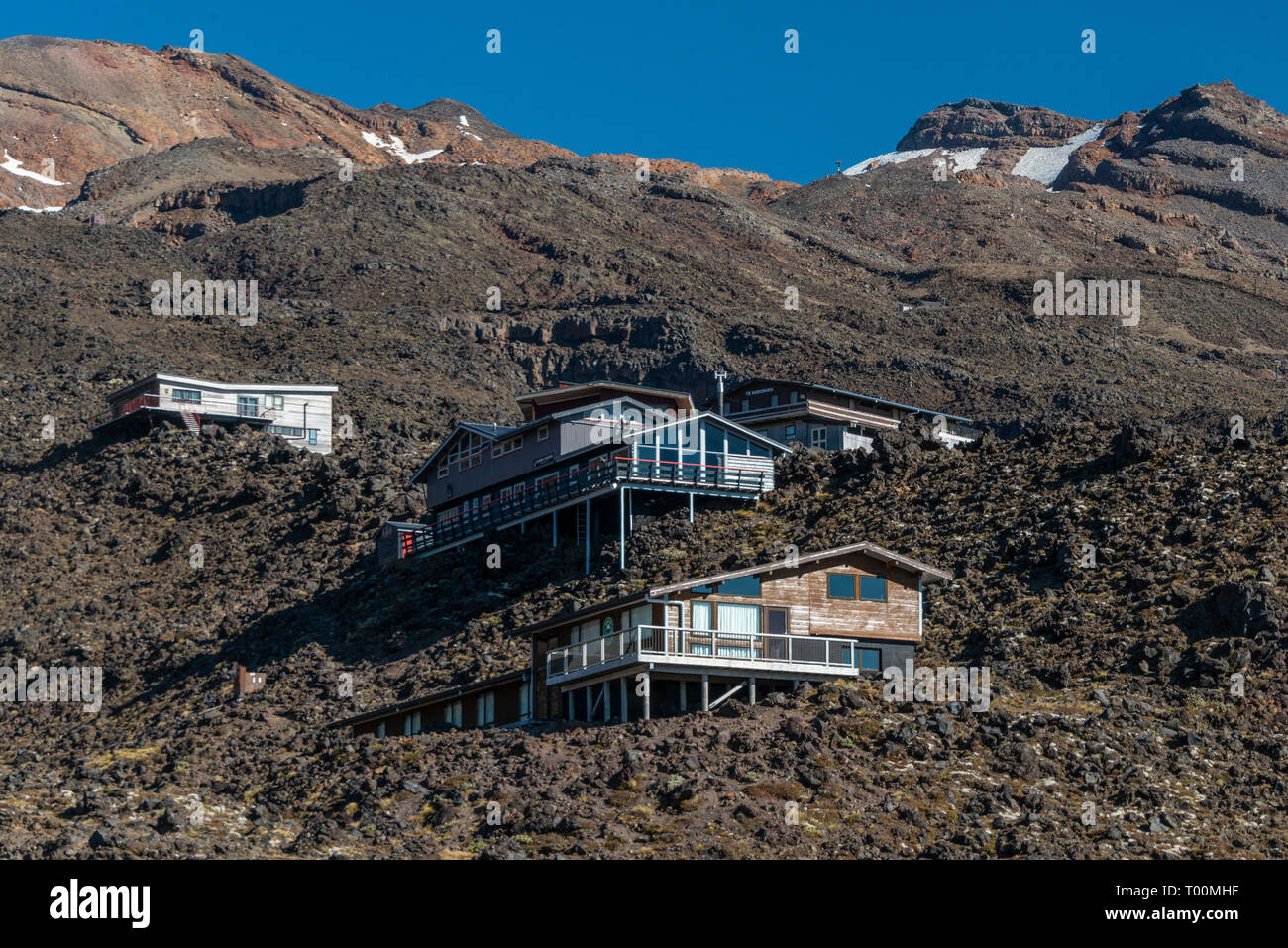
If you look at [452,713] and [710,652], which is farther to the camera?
[452,713]

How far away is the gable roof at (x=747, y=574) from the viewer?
54.2 m

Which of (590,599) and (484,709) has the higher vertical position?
(590,599)

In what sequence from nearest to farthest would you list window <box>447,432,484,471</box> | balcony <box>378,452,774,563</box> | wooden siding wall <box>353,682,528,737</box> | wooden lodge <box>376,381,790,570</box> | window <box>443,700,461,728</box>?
wooden siding wall <box>353,682,528,737</box> < window <box>443,700,461,728</box> < balcony <box>378,452,774,563</box> < wooden lodge <box>376,381,790,570</box> < window <box>447,432,484,471</box>

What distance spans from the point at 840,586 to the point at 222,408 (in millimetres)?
64460

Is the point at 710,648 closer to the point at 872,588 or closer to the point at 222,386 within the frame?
the point at 872,588

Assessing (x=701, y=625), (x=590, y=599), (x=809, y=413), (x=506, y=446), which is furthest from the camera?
(x=809, y=413)

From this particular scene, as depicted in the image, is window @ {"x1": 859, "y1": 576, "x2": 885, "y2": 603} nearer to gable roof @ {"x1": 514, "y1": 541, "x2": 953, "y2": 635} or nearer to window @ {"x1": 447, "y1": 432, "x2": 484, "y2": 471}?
gable roof @ {"x1": 514, "y1": 541, "x2": 953, "y2": 635}

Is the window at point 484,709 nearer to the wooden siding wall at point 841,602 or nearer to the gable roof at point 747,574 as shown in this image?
the gable roof at point 747,574

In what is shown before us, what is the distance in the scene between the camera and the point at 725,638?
5406cm

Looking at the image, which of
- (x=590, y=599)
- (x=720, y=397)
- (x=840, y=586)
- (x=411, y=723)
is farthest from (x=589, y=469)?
(x=720, y=397)

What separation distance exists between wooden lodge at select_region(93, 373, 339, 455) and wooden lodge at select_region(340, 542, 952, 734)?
5652 cm

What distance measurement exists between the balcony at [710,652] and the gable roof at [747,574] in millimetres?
1163

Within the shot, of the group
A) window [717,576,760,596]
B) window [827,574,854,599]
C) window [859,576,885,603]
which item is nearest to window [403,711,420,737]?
window [717,576,760,596]

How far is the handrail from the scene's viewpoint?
53.5 metres
